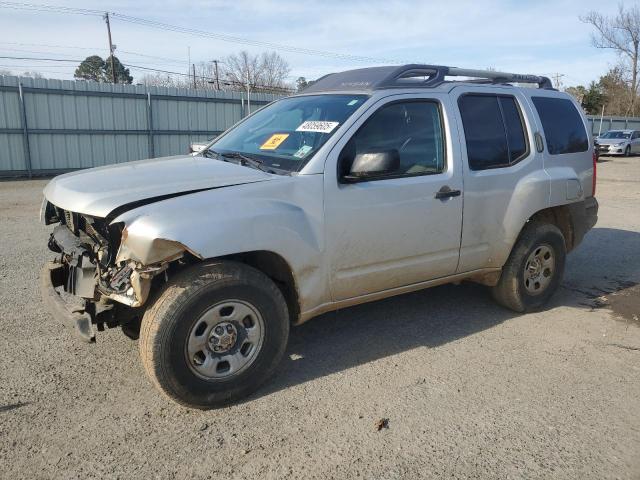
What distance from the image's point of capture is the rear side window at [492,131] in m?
4.35

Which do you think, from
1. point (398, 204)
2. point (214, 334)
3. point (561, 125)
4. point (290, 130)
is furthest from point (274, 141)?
point (561, 125)

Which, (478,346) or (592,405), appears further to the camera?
(478,346)

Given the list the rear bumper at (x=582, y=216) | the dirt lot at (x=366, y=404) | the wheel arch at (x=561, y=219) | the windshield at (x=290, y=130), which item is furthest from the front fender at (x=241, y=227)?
the rear bumper at (x=582, y=216)

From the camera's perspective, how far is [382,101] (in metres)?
3.88

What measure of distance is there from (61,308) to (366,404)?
2002 millimetres

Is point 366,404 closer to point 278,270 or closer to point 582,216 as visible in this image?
point 278,270

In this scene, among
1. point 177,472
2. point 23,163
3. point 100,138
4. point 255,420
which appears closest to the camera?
point 177,472

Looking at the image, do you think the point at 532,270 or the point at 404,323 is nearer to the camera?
the point at 404,323

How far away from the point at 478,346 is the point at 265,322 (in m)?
1.86

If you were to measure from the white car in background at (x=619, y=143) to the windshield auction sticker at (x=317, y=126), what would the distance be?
96.6 feet

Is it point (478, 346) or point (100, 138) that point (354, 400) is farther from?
point (100, 138)

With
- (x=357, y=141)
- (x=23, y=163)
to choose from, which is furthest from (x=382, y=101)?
(x=23, y=163)

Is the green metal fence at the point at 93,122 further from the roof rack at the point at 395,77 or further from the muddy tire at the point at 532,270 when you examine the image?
the muddy tire at the point at 532,270

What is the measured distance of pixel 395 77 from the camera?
4.08m
